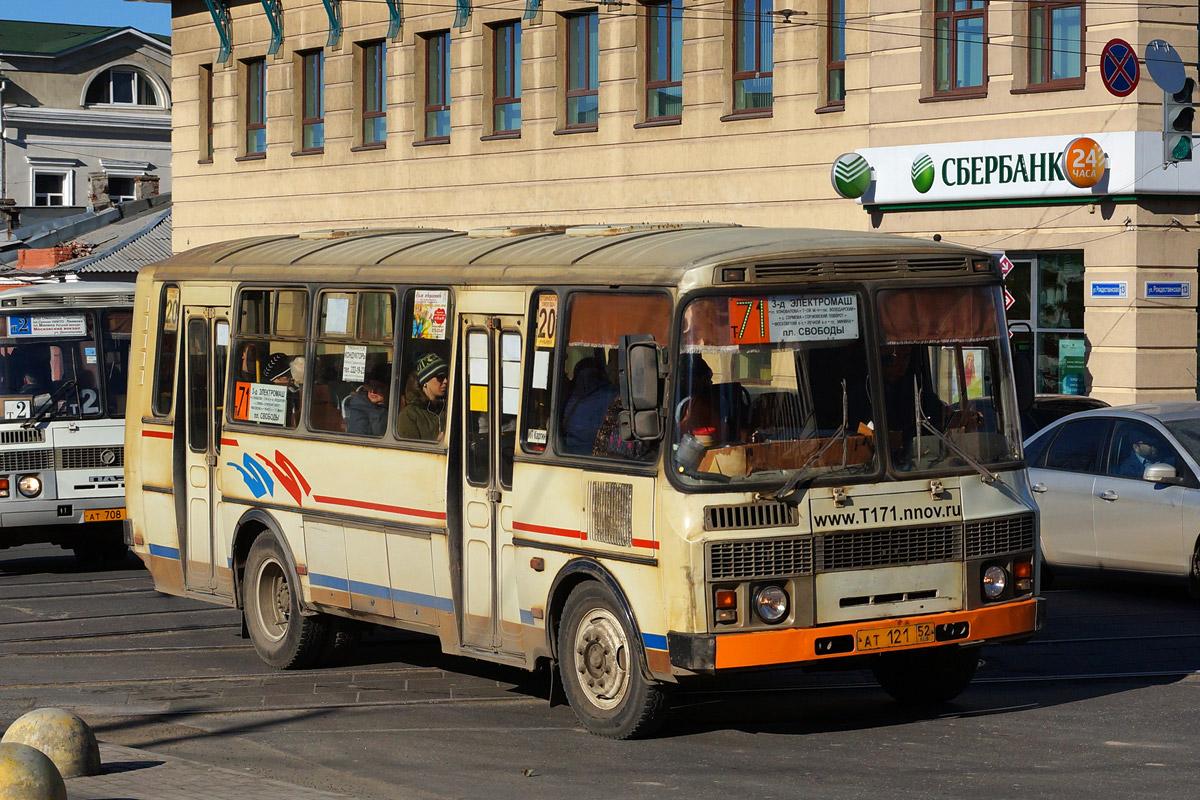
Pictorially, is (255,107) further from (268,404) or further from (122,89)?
(122,89)

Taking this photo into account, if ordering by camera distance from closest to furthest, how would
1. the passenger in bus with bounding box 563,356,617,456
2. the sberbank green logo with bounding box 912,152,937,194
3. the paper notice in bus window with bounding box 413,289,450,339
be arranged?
the passenger in bus with bounding box 563,356,617,456 → the paper notice in bus window with bounding box 413,289,450,339 → the sberbank green logo with bounding box 912,152,937,194

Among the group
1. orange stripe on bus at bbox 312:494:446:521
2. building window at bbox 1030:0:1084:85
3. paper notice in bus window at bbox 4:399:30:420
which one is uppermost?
building window at bbox 1030:0:1084:85

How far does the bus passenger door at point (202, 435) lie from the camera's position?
503 inches

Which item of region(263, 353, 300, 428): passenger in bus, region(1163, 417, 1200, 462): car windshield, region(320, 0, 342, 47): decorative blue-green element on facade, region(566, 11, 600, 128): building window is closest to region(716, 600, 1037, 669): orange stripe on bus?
region(263, 353, 300, 428): passenger in bus

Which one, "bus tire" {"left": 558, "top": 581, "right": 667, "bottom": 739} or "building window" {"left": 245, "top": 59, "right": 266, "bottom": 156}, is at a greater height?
"building window" {"left": 245, "top": 59, "right": 266, "bottom": 156}

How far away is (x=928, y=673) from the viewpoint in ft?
33.1

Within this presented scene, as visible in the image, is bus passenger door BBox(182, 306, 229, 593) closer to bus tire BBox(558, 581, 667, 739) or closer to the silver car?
bus tire BBox(558, 581, 667, 739)

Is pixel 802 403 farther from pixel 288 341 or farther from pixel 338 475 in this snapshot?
pixel 288 341

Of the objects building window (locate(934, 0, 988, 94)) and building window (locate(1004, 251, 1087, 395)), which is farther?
building window (locate(934, 0, 988, 94))

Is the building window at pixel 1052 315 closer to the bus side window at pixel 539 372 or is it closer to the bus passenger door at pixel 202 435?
the bus passenger door at pixel 202 435

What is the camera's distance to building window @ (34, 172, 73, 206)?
64.2 m

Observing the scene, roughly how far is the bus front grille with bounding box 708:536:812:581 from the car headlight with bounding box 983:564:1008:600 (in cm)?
104

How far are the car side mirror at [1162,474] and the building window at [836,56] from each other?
13428mm

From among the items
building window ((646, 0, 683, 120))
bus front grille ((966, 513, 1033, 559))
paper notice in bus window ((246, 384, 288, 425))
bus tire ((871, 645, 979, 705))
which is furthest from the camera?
building window ((646, 0, 683, 120))
